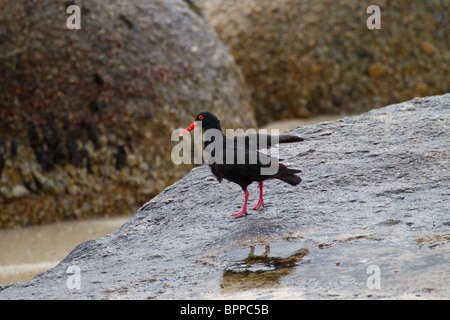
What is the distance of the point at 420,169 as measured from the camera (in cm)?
352

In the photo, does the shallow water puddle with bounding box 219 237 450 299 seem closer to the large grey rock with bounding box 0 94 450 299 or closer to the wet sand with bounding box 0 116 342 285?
the large grey rock with bounding box 0 94 450 299

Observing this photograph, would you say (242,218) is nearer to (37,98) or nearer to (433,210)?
(433,210)

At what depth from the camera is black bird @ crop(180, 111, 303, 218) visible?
3.20 meters

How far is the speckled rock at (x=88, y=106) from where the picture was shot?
521 cm

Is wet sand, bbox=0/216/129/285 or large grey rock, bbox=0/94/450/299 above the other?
large grey rock, bbox=0/94/450/299

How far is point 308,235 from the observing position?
2.99m

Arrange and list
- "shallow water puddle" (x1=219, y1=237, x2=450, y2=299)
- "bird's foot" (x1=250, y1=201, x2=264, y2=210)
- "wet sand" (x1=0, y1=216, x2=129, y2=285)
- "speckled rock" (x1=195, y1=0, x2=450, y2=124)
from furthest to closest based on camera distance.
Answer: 1. "speckled rock" (x1=195, y1=0, x2=450, y2=124)
2. "wet sand" (x1=0, y1=216, x2=129, y2=285)
3. "bird's foot" (x1=250, y1=201, x2=264, y2=210)
4. "shallow water puddle" (x1=219, y1=237, x2=450, y2=299)

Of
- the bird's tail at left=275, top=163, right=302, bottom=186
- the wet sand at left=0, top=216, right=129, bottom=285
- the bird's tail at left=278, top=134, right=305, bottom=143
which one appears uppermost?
the bird's tail at left=278, top=134, right=305, bottom=143

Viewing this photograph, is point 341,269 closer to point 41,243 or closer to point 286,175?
point 286,175

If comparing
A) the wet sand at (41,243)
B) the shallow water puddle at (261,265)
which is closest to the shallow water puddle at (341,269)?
the shallow water puddle at (261,265)

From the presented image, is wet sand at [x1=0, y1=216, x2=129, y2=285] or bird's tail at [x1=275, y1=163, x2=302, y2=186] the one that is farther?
wet sand at [x1=0, y1=216, x2=129, y2=285]

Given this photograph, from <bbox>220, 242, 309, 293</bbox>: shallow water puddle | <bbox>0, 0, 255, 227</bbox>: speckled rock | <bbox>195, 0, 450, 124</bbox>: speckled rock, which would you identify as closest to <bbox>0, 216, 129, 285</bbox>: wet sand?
<bbox>0, 0, 255, 227</bbox>: speckled rock

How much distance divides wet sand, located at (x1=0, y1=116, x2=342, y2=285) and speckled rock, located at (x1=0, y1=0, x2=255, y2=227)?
11 centimetres

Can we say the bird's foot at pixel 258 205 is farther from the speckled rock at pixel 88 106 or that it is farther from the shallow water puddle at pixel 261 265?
the speckled rock at pixel 88 106
